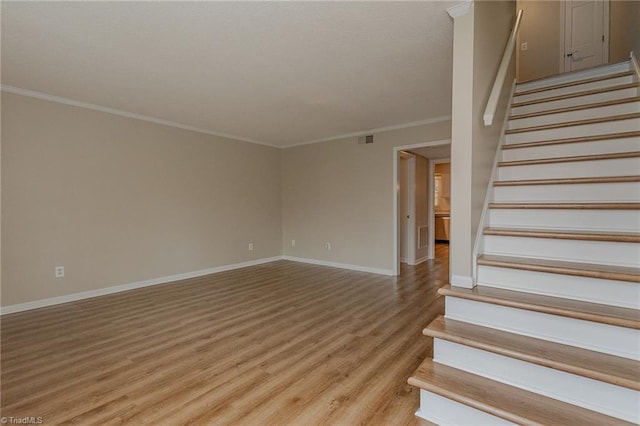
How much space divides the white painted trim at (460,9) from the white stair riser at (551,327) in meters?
1.89

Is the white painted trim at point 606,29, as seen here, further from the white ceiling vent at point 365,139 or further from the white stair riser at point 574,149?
the white ceiling vent at point 365,139

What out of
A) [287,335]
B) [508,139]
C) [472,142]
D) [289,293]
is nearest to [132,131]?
[289,293]

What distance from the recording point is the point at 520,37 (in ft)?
16.2

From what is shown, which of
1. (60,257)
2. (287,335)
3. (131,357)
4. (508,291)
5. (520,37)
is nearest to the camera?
(508,291)

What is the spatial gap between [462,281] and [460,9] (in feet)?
5.91

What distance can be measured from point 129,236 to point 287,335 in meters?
2.88

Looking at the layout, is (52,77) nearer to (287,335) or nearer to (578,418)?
(287,335)

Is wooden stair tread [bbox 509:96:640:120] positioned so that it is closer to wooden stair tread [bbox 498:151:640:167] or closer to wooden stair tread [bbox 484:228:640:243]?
wooden stair tread [bbox 498:151:640:167]

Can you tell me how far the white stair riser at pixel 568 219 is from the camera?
77.2 inches

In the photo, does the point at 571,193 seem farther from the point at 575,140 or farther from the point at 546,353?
the point at 546,353

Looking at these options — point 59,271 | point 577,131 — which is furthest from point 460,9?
point 59,271

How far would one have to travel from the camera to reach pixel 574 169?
2.39m

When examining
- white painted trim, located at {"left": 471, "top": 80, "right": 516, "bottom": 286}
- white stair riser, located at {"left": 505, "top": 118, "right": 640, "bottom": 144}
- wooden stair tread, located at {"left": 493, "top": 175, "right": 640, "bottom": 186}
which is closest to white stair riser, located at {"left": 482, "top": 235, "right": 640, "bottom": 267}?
white painted trim, located at {"left": 471, "top": 80, "right": 516, "bottom": 286}

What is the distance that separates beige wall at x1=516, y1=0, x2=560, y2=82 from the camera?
464cm
